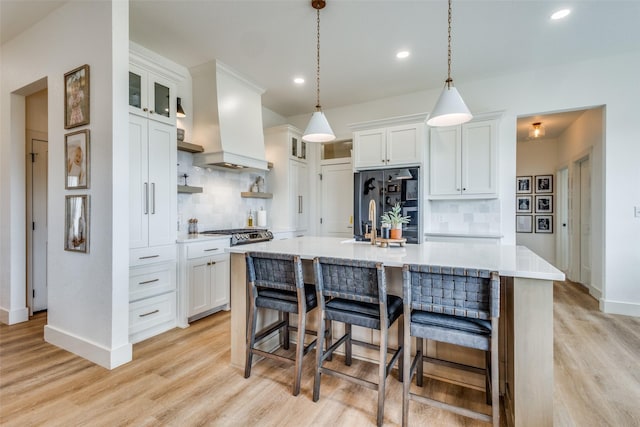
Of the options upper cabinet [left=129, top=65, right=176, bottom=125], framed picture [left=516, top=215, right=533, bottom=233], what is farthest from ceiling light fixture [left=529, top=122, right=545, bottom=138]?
upper cabinet [left=129, top=65, right=176, bottom=125]

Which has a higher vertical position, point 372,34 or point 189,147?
point 372,34

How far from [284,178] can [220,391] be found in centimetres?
336

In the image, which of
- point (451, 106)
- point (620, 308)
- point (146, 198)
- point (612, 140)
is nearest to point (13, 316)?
point (146, 198)

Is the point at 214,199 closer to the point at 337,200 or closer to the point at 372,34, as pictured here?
the point at 337,200

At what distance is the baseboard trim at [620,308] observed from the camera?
3.44 meters

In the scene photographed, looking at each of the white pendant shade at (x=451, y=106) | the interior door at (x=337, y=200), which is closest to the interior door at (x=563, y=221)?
the interior door at (x=337, y=200)

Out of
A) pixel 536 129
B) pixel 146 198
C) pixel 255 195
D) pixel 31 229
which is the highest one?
pixel 536 129

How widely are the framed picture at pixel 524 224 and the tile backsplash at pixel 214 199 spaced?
17.5ft

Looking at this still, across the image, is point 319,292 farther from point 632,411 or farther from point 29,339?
point 29,339

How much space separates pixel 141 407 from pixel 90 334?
3.17 ft

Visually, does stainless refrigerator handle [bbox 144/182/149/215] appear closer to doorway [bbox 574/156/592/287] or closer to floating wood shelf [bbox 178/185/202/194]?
floating wood shelf [bbox 178/185/202/194]

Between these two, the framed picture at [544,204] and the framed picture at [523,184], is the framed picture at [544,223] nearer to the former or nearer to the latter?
the framed picture at [544,204]

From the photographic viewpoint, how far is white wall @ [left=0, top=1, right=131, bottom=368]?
2.29 m

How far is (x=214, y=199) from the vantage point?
13.6 feet
